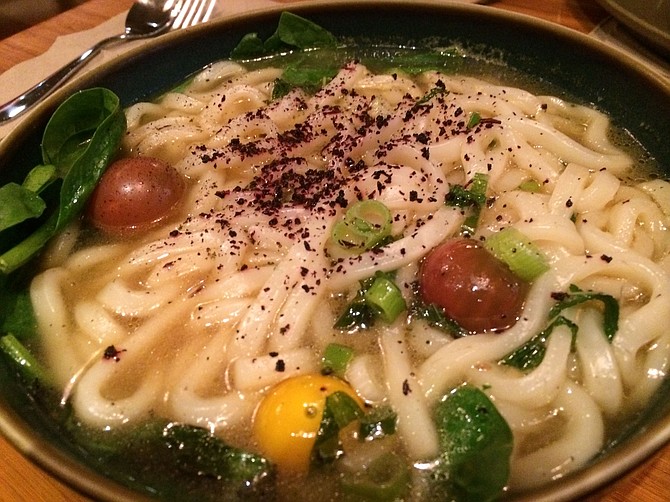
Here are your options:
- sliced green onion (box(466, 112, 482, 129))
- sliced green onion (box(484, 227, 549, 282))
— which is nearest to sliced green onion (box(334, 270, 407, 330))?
sliced green onion (box(484, 227, 549, 282))

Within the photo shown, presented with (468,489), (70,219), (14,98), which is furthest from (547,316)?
(14,98)

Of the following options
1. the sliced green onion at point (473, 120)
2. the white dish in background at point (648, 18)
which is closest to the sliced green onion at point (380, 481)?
the sliced green onion at point (473, 120)

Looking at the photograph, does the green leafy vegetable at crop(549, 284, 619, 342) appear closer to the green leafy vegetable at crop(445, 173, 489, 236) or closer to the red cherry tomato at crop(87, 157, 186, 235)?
the green leafy vegetable at crop(445, 173, 489, 236)

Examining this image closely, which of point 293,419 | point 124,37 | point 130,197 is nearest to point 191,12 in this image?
point 124,37

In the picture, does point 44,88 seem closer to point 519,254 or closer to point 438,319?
point 438,319

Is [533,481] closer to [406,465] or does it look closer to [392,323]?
[406,465]
